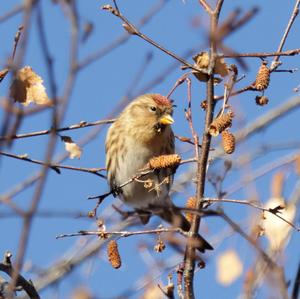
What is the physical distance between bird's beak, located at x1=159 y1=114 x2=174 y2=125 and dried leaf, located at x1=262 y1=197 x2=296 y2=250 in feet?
4.80

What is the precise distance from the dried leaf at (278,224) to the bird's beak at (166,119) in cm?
146

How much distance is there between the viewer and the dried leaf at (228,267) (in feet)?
7.48

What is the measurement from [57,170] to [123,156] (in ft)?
6.34

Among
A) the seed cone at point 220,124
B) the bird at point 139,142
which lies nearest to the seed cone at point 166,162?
the seed cone at point 220,124

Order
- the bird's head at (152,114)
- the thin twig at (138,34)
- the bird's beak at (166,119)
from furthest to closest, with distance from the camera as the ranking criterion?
the bird's head at (152,114) → the bird's beak at (166,119) → the thin twig at (138,34)

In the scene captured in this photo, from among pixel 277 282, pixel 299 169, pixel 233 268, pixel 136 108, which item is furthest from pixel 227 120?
pixel 136 108

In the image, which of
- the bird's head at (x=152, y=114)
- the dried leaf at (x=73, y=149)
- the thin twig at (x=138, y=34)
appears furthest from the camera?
the bird's head at (x=152, y=114)

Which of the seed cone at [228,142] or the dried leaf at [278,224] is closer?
the dried leaf at [278,224]

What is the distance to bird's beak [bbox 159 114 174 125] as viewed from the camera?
3.94 metres

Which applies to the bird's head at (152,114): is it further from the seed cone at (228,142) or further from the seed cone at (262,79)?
the seed cone at (262,79)

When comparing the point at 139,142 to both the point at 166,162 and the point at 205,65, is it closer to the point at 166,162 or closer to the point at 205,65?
the point at 166,162

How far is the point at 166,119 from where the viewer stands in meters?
4.01

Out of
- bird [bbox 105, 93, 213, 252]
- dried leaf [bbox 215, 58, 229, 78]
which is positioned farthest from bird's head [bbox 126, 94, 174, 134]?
dried leaf [bbox 215, 58, 229, 78]

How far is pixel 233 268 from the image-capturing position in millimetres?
2289
